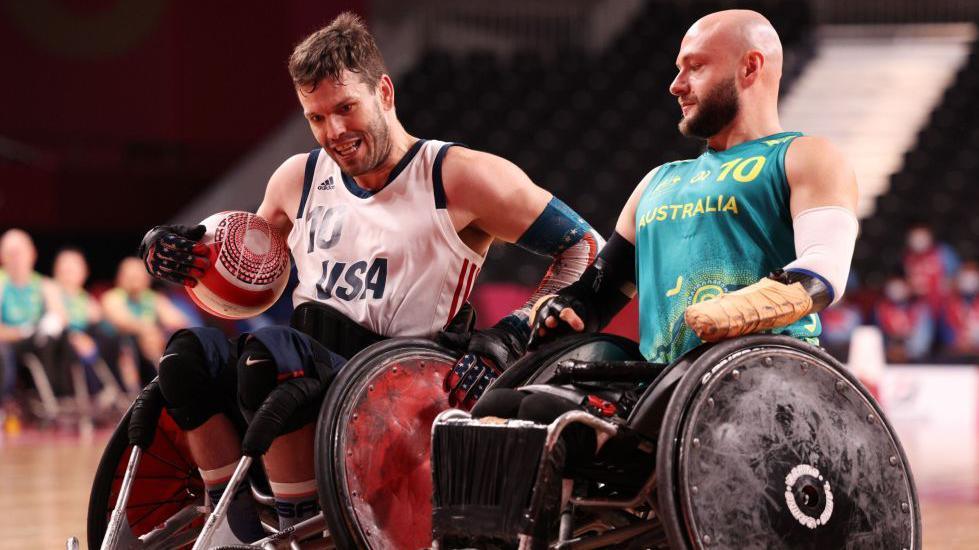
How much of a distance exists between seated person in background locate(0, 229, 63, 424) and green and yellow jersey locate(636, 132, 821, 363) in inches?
318

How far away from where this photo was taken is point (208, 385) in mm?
3068

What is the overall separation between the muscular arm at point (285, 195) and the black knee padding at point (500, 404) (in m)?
1.07

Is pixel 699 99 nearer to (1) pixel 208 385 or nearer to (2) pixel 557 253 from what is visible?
(2) pixel 557 253

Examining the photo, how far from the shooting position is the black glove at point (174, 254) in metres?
3.27

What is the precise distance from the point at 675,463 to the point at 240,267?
143 cm

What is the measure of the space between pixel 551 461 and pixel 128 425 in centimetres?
128

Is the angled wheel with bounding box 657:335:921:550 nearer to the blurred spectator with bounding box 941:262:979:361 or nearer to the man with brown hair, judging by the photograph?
the man with brown hair

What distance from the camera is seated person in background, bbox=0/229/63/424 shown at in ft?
32.9

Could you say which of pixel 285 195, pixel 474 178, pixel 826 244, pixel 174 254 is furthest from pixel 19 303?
pixel 826 244

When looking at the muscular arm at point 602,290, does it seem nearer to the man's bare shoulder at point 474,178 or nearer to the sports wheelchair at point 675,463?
the sports wheelchair at point 675,463

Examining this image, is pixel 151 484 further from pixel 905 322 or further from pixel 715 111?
pixel 905 322

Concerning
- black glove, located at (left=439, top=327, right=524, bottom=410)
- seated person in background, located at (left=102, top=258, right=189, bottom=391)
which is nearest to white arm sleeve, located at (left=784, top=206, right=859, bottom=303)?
black glove, located at (left=439, top=327, right=524, bottom=410)

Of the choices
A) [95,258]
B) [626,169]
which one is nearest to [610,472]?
[626,169]

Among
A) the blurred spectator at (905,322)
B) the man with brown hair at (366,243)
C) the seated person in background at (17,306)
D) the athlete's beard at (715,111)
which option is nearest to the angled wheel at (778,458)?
the athlete's beard at (715,111)
